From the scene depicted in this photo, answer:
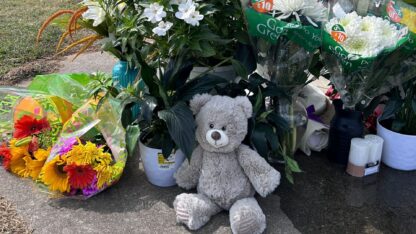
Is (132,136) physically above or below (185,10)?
below

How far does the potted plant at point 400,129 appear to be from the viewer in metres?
2.57

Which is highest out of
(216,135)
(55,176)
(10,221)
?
(216,135)

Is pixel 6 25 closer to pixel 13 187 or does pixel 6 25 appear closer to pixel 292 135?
pixel 13 187

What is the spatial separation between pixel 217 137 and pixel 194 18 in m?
0.55

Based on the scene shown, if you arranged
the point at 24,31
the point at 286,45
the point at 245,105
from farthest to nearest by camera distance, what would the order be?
the point at 24,31 → the point at 286,45 → the point at 245,105

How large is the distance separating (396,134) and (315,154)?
477 mm

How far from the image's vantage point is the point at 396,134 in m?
2.60

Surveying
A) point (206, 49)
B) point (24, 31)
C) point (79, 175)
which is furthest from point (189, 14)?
point (24, 31)

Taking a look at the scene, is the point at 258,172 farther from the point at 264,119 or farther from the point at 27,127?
the point at 27,127

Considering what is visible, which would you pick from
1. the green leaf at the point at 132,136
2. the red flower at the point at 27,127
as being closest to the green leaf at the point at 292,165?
the green leaf at the point at 132,136

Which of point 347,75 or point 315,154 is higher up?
point 347,75

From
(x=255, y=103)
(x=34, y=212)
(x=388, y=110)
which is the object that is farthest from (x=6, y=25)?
(x=388, y=110)

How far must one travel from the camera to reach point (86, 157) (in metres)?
2.33

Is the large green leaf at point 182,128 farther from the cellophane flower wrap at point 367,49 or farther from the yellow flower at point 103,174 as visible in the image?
the cellophane flower wrap at point 367,49
